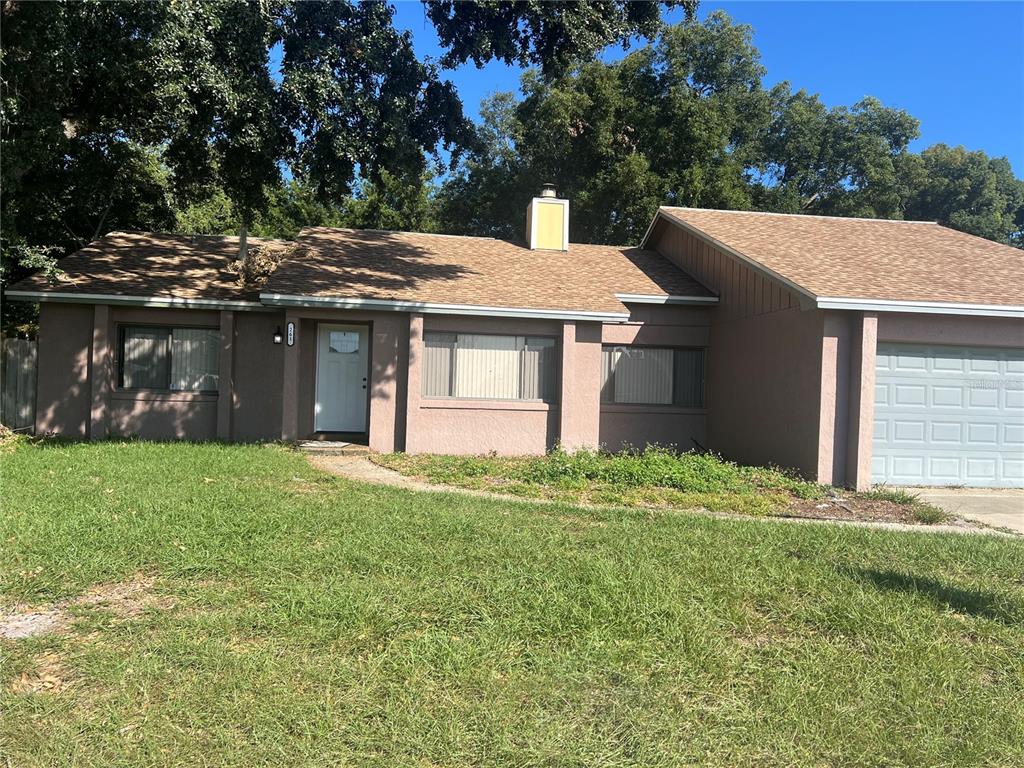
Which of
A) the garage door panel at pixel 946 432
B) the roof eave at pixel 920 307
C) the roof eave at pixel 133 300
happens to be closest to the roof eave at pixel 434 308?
the roof eave at pixel 133 300

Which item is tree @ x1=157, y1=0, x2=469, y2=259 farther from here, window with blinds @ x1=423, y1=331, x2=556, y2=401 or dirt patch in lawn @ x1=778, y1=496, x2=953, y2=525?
dirt patch in lawn @ x1=778, y1=496, x2=953, y2=525

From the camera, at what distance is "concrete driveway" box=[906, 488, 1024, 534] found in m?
8.77

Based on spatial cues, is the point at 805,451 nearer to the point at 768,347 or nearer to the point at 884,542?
the point at 768,347

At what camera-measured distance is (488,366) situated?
12.9 m

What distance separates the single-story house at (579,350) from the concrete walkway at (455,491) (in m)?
1.59

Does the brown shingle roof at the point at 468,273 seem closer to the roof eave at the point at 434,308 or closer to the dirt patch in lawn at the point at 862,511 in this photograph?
the roof eave at the point at 434,308

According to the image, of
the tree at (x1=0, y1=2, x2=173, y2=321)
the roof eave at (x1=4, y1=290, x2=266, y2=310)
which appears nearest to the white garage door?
the roof eave at (x1=4, y1=290, x2=266, y2=310)

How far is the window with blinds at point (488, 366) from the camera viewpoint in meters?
12.7

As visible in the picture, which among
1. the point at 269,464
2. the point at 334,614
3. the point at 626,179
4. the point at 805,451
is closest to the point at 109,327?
the point at 269,464

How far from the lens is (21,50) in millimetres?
10141

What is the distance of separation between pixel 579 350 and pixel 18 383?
1065 centimetres

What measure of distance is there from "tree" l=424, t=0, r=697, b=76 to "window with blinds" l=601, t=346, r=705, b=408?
5.35 m

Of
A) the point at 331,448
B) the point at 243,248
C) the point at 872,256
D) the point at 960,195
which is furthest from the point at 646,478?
the point at 960,195

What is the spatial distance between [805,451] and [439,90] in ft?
28.8
